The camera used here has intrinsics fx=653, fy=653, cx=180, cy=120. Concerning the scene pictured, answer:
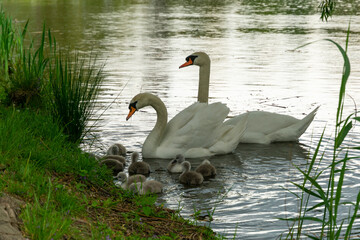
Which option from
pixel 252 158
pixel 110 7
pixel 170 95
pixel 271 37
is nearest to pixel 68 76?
pixel 252 158

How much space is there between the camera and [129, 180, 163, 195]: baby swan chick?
6.73m

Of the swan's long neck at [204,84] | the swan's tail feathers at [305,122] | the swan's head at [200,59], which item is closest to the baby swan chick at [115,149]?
the swan's long neck at [204,84]

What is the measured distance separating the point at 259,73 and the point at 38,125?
892cm

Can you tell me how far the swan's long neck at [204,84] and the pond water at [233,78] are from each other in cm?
84

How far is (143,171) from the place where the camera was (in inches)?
315

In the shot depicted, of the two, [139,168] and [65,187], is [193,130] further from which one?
[65,187]

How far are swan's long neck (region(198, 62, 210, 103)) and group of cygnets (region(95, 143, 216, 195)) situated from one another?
2089 mm

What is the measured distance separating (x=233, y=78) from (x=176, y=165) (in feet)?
23.2

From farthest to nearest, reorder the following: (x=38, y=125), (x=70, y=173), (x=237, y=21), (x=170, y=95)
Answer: (x=237, y=21) → (x=170, y=95) → (x=38, y=125) → (x=70, y=173)

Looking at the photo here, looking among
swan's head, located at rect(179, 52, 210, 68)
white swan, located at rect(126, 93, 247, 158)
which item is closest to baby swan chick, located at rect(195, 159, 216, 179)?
white swan, located at rect(126, 93, 247, 158)

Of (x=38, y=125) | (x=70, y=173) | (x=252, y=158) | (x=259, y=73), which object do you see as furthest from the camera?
(x=259, y=73)

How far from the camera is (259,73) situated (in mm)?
15664

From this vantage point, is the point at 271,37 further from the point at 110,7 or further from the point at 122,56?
the point at 110,7

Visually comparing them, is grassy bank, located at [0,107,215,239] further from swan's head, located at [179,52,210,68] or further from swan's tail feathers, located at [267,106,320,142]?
swan's head, located at [179,52,210,68]
